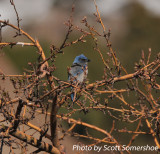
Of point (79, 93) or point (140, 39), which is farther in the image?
point (140, 39)

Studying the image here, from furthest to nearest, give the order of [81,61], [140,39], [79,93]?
[140,39] < [81,61] < [79,93]

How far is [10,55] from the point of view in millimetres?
20328

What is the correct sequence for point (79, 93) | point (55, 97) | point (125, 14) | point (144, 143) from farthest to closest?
point (125, 14), point (144, 143), point (55, 97), point (79, 93)

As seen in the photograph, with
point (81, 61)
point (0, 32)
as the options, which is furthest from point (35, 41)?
point (81, 61)

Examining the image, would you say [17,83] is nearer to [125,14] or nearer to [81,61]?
[81,61]

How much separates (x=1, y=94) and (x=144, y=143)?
1288 centimetres

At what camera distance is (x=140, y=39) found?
17.0m

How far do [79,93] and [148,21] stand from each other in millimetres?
17287

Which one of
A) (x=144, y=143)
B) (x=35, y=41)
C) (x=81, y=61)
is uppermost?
(x=81, y=61)

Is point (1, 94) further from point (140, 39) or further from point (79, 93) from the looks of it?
point (140, 39)

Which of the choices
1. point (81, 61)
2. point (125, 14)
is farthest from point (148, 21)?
point (81, 61)

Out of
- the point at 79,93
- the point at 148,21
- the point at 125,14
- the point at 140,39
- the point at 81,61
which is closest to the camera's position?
the point at 79,93

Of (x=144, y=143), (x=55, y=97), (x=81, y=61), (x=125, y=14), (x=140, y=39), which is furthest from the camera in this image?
(x=125, y=14)

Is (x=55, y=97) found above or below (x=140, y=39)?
below
